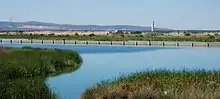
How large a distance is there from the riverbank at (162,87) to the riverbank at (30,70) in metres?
2.55

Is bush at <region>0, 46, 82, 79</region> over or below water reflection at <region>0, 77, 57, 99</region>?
below

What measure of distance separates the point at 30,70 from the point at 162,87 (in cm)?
1814

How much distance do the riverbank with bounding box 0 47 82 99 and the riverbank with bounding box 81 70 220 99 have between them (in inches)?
100

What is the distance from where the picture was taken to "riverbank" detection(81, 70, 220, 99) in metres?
18.9

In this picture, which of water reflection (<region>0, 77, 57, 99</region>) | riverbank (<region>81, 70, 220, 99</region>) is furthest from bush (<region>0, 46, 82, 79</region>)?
riverbank (<region>81, 70, 220, 99</region>)

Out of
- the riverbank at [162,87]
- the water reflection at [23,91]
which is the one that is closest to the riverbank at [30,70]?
the water reflection at [23,91]

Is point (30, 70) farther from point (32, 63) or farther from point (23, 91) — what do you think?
point (23, 91)

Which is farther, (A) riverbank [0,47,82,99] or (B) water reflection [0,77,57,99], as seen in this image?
(A) riverbank [0,47,82,99]

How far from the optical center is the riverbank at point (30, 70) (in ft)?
69.5

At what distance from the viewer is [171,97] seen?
18375mm

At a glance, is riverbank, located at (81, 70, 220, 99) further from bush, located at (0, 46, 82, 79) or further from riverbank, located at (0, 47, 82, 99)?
bush, located at (0, 46, 82, 79)

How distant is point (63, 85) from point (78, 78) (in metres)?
5.08

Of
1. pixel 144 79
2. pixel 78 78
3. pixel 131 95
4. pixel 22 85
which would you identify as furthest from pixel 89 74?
pixel 131 95

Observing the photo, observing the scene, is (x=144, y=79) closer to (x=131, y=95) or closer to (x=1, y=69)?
(x=131, y=95)
